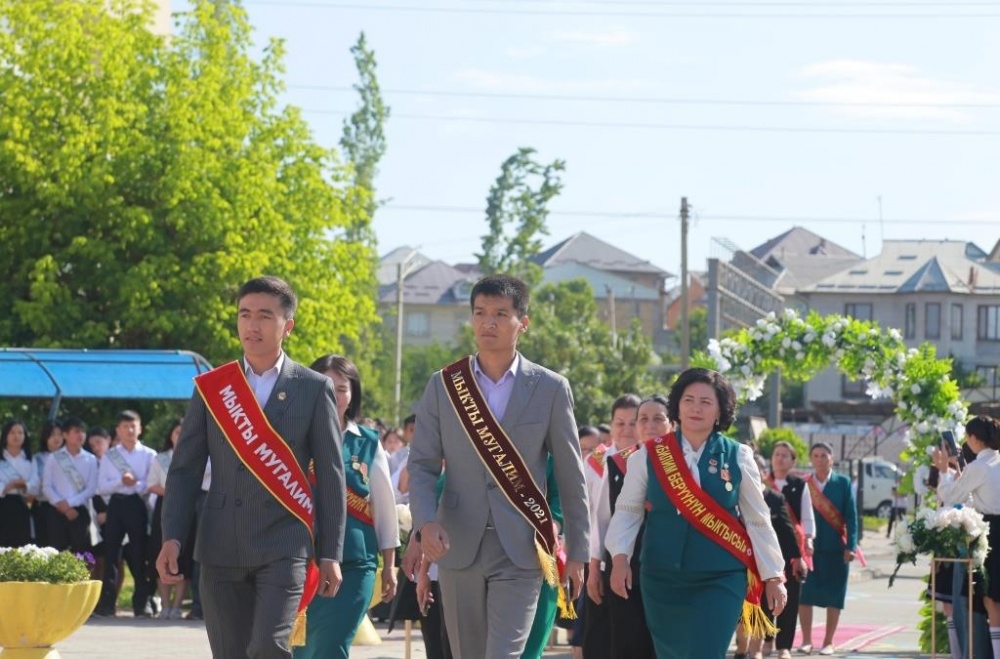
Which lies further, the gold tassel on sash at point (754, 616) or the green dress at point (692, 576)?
the gold tassel on sash at point (754, 616)

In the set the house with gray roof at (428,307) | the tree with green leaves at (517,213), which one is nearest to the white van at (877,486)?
the tree with green leaves at (517,213)

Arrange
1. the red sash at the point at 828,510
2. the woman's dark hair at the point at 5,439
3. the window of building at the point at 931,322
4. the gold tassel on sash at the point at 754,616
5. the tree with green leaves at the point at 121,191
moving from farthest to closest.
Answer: the window of building at the point at 931,322 → the tree with green leaves at the point at 121,191 → the woman's dark hair at the point at 5,439 → the red sash at the point at 828,510 → the gold tassel on sash at the point at 754,616

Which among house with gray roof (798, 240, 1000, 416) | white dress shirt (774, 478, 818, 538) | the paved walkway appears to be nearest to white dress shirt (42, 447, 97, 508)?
the paved walkway

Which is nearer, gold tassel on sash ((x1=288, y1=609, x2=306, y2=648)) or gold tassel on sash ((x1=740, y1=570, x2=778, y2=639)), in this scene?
gold tassel on sash ((x1=288, y1=609, x2=306, y2=648))

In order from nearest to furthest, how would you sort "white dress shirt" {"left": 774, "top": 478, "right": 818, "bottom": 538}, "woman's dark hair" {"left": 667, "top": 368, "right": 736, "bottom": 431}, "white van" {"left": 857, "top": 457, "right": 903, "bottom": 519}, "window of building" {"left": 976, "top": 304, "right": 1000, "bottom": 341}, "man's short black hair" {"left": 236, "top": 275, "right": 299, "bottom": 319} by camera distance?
"man's short black hair" {"left": 236, "top": 275, "right": 299, "bottom": 319} < "woman's dark hair" {"left": 667, "top": 368, "right": 736, "bottom": 431} < "white dress shirt" {"left": 774, "top": 478, "right": 818, "bottom": 538} < "white van" {"left": 857, "top": 457, "right": 903, "bottom": 519} < "window of building" {"left": 976, "top": 304, "right": 1000, "bottom": 341}

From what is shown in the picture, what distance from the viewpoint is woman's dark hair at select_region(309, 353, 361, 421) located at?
9109 millimetres

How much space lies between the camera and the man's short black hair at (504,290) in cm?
757

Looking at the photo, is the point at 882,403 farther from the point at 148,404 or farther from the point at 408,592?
the point at 408,592

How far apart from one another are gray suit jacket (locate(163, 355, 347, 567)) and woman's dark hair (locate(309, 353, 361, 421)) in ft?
5.12

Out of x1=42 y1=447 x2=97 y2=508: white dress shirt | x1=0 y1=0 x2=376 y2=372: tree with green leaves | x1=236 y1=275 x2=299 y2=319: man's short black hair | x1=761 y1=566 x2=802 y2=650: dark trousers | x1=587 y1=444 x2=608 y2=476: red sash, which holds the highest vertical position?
x1=0 y1=0 x2=376 y2=372: tree with green leaves

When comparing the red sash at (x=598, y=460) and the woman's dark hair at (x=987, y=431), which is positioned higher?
the woman's dark hair at (x=987, y=431)

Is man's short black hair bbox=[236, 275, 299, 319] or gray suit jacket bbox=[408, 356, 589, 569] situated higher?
man's short black hair bbox=[236, 275, 299, 319]

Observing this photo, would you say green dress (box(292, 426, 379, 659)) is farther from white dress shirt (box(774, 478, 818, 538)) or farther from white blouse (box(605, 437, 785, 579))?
white dress shirt (box(774, 478, 818, 538))

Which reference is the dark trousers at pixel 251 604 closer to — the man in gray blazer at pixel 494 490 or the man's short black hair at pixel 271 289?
the man in gray blazer at pixel 494 490
